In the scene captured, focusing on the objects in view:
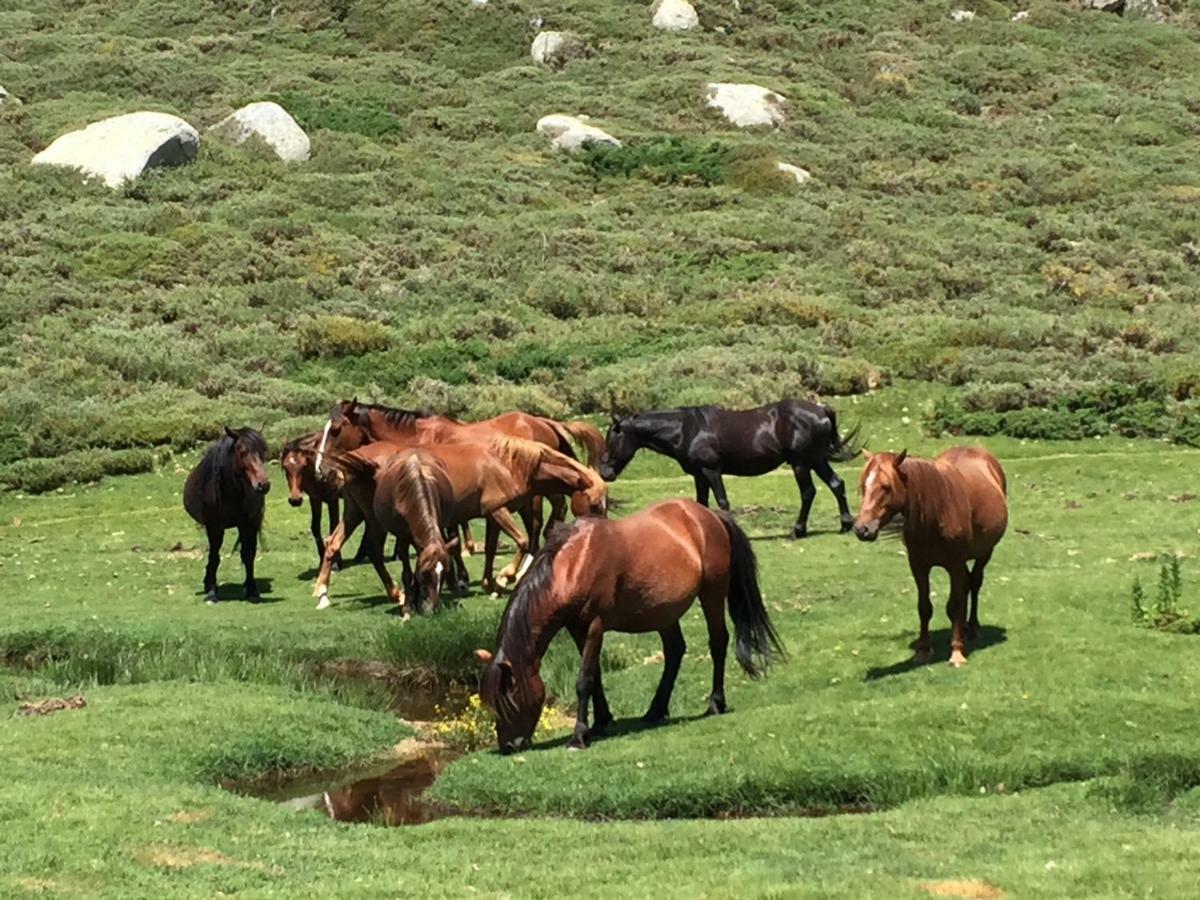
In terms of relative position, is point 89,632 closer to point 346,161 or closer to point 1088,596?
point 1088,596

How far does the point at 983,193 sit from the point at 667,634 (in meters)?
53.4

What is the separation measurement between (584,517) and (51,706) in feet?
19.4

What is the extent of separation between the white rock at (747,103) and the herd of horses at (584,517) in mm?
53909

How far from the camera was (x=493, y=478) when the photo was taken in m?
18.8

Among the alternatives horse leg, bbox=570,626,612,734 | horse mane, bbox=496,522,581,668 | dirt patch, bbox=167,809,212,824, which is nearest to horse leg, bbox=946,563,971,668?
horse leg, bbox=570,626,612,734

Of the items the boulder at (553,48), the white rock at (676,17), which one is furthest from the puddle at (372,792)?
the white rock at (676,17)

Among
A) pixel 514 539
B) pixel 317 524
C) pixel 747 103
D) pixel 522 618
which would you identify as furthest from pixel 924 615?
pixel 747 103

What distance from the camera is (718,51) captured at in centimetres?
8631

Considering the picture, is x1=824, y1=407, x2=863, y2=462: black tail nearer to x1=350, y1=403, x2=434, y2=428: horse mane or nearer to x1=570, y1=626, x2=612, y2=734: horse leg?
x1=350, y1=403, x2=434, y2=428: horse mane

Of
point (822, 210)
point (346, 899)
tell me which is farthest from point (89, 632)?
point (822, 210)

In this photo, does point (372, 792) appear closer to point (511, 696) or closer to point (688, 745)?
point (511, 696)

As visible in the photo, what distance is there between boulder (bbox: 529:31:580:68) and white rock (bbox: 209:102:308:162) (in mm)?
23095

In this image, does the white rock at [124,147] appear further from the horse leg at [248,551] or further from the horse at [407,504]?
the horse at [407,504]

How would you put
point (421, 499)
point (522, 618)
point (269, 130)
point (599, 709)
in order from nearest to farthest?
point (522, 618) < point (599, 709) < point (421, 499) < point (269, 130)
